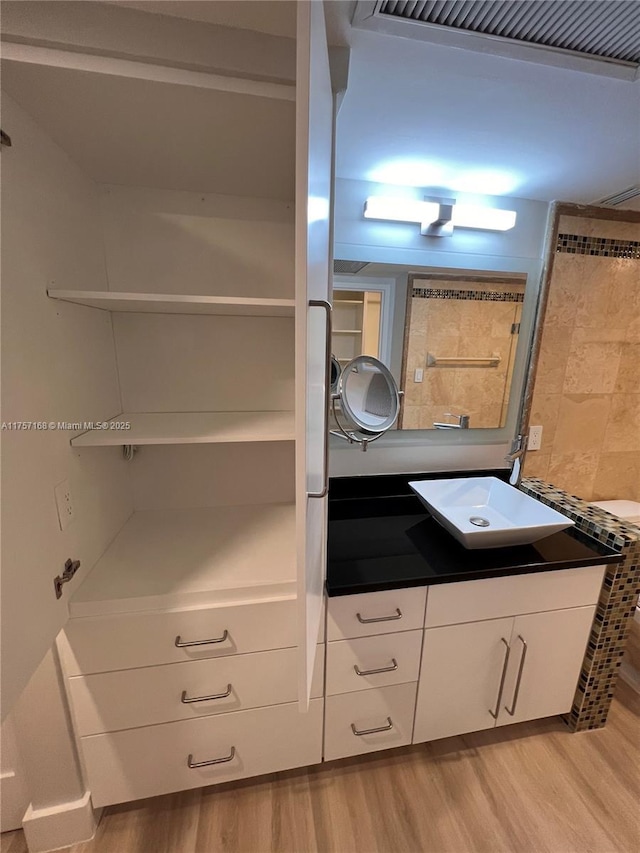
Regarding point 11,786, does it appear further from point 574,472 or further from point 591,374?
point 591,374

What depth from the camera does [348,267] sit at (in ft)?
4.54

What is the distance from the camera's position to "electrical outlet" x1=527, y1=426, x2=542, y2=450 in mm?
1678

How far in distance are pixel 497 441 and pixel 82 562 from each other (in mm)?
1718

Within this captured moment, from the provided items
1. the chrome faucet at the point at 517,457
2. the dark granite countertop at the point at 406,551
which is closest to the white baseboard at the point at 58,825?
the dark granite countertop at the point at 406,551

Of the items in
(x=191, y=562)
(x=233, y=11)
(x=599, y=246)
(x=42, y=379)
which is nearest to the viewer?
(x=233, y=11)

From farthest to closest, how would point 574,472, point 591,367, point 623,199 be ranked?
point 574,472 → point 591,367 → point 623,199

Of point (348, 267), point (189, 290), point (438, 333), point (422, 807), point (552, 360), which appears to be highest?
point (348, 267)

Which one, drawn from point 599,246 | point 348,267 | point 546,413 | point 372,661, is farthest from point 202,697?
point 599,246

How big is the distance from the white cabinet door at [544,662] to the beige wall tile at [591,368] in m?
1.00

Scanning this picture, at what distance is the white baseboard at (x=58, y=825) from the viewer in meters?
1.04

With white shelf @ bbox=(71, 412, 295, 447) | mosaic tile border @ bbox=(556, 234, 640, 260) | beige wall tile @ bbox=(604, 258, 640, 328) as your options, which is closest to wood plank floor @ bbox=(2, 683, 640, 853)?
white shelf @ bbox=(71, 412, 295, 447)

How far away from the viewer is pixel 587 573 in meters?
1.21

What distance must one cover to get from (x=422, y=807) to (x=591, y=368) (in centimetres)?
192

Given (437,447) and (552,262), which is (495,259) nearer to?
(552,262)
